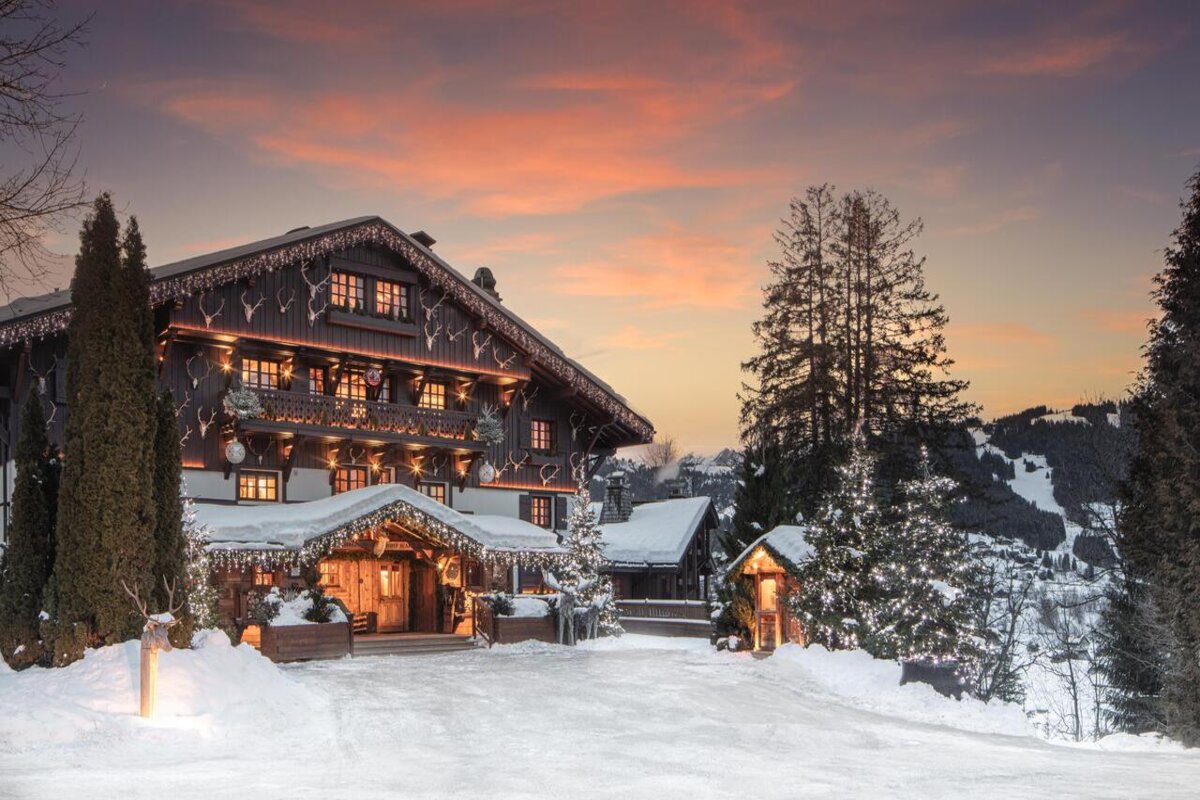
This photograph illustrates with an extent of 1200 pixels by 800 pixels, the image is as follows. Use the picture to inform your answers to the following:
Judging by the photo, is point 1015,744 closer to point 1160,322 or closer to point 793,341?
point 1160,322

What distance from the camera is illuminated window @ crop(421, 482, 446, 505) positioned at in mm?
32938

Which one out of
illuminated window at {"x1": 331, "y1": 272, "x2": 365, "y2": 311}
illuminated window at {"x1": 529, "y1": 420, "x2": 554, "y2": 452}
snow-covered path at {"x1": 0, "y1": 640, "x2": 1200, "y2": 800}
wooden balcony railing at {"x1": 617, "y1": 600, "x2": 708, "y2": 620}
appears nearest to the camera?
snow-covered path at {"x1": 0, "y1": 640, "x2": 1200, "y2": 800}

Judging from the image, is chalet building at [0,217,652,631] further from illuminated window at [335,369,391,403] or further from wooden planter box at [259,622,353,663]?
wooden planter box at [259,622,353,663]

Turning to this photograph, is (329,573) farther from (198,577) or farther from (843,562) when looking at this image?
(843,562)

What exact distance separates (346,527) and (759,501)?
12906 mm

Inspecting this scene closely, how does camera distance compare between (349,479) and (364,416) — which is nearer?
(364,416)

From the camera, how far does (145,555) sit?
707 inches

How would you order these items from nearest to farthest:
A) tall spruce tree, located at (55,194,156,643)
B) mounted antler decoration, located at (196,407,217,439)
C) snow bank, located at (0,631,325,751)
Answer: snow bank, located at (0,631,325,751)
tall spruce tree, located at (55,194,156,643)
mounted antler decoration, located at (196,407,217,439)

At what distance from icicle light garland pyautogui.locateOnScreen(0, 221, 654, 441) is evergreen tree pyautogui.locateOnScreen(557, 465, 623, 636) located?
501 centimetres

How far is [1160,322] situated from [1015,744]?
798 cm

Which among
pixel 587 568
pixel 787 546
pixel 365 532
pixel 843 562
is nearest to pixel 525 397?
pixel 587 568

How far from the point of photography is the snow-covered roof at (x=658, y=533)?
4422 centimetres

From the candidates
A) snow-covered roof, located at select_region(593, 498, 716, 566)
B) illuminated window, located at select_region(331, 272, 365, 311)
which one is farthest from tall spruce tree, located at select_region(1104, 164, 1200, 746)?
snow-covered roof, located at select_region(593, 498, 716, 566)

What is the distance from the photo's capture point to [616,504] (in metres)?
50.1
